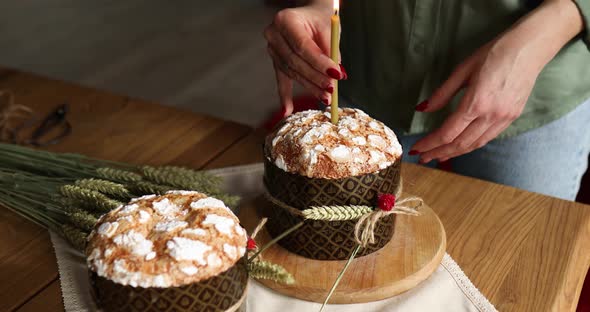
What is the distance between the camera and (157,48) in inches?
169

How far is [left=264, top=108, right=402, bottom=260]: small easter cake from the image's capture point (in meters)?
0.98

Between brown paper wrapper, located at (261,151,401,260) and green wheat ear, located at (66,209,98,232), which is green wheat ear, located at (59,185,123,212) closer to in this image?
green wheat ear, located at (66,209,98,232)

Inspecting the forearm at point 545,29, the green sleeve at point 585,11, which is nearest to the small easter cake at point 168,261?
the forearm at point 545,29

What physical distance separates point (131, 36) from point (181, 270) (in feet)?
12.8

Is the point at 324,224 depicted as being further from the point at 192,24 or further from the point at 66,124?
the point at 192,24

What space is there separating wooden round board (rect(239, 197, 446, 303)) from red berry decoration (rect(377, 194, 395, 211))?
100 mm

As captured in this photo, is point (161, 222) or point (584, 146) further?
point (584, 146)

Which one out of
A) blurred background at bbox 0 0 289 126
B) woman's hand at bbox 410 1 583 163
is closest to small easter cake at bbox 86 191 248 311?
woman's hand at bbox 410 1 583 163

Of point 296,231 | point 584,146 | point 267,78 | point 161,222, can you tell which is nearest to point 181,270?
point 161,222

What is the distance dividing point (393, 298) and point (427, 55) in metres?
0.58

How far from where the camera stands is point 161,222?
0.87 m

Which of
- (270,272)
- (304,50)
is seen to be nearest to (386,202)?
(270,272)

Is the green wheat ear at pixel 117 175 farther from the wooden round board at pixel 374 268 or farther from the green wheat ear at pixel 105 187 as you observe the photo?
the wooden round board at pixel 374 268

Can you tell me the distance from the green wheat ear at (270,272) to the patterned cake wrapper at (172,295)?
0.05 meters
